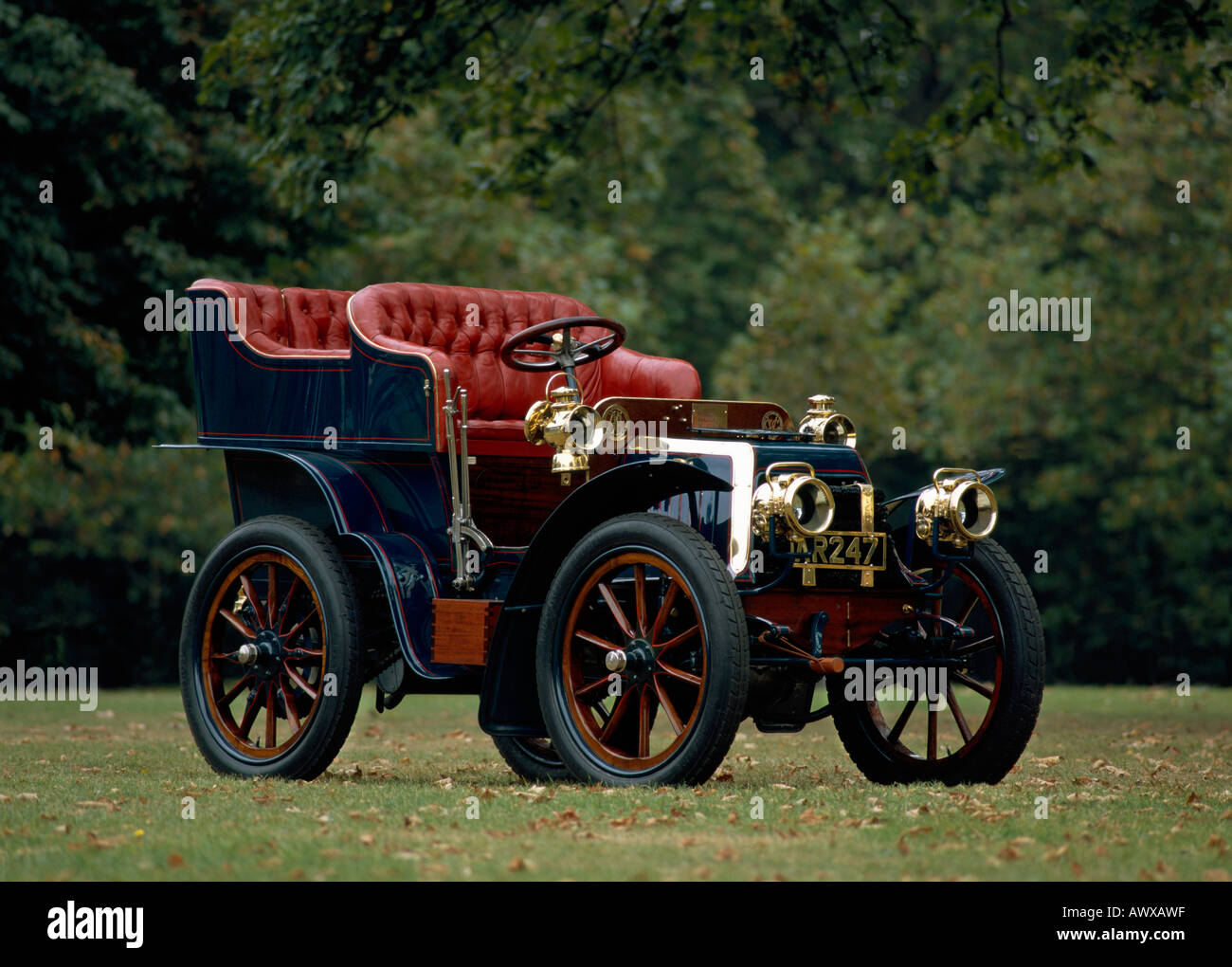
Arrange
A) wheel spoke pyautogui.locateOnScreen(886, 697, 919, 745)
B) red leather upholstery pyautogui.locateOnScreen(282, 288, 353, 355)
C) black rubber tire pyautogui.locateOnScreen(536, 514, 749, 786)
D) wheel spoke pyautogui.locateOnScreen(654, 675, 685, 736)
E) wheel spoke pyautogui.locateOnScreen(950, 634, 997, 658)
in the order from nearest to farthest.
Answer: black rubber tire pyautogui.locateOnScreen(536, 514, 749, 786)
wheel spoke pyautogui.locateOnScreen(654, 675, 685, 736)
wheel spoke pyautogui.locateOnScreen(950, 634, 997, 658)
wheel spoke pyautogui.locateOnScreen(886, 697, 919, 745)
red leather upholstery pyautogui.locateOnScreen(282, 288, 353, 355)

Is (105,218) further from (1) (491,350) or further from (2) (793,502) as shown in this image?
(2) (793,502)

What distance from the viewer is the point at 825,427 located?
883cm

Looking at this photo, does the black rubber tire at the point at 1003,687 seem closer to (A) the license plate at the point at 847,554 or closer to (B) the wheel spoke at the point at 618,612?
(A) the license plate at the point at 847,554

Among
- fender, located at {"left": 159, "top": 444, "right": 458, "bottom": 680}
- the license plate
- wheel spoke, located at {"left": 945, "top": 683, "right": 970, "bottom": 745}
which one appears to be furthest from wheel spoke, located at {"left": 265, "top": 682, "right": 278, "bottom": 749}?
wheel spoke, located at {"left": 945, "top": 683, "right": 970, "bottom": 745}

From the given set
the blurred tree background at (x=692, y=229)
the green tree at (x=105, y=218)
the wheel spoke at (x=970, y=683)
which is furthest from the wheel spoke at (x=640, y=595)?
the green tree at (x=105, y=218)

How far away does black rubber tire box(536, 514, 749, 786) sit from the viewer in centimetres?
743

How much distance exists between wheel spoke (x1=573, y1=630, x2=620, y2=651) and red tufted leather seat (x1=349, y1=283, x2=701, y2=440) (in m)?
1.63

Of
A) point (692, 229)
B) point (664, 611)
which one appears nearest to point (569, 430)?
point (664, 611)

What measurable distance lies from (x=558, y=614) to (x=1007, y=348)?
1934 cm

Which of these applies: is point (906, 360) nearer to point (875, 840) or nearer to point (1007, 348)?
point (1007, 348)

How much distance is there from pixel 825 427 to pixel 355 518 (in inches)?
88.1

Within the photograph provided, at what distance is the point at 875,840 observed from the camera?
6582 mm

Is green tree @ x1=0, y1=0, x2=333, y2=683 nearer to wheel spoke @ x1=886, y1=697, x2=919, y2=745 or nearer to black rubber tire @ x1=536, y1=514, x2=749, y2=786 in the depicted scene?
black rubber tire @ x1=536, y1=514, x2=749, y2=786

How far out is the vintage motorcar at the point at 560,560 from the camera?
313 inches
